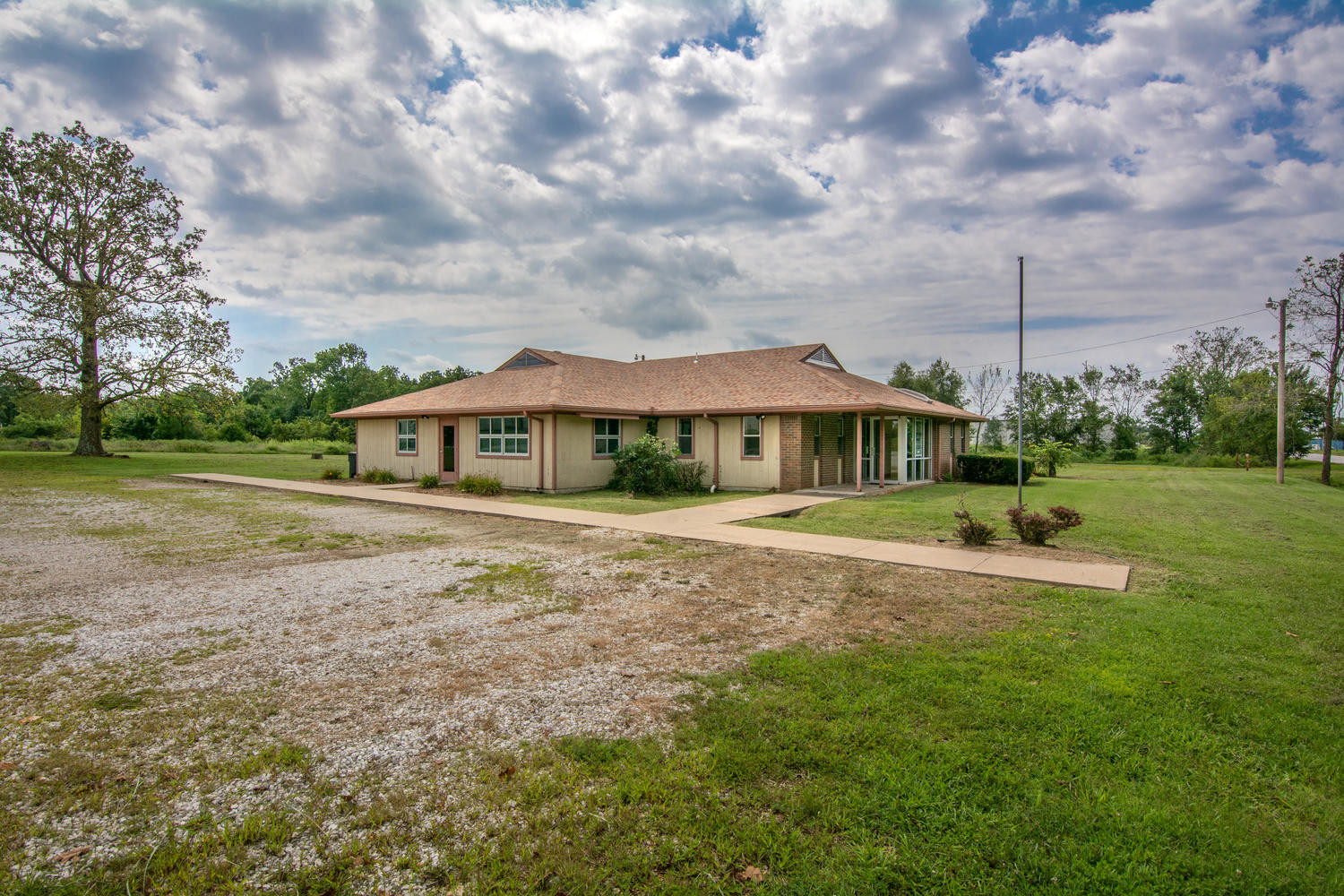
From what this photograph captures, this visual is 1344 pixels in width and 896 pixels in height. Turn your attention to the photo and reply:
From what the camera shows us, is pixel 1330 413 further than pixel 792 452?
Yes

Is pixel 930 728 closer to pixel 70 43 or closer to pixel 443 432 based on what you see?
pixel 443 432

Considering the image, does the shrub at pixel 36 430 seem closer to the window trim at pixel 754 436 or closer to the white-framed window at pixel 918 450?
the window trim at pixel 754 436

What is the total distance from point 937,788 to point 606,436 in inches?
666

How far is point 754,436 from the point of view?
18141 millimetres

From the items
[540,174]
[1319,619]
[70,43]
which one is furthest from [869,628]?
[70,43]

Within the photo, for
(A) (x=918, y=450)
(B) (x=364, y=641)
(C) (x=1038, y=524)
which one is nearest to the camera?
(B) (x=364, y=641)

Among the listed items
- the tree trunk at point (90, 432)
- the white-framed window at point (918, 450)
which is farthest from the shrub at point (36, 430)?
the white-framed window at point (918, 450)

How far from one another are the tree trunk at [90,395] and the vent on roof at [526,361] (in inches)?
791

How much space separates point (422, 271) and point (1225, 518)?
79.3 ft

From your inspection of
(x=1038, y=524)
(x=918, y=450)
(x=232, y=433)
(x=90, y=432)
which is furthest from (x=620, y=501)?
(x=232, y=433)

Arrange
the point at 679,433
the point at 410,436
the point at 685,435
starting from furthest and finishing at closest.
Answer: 1. the point at 410,436
2. the point at 679,433
3. the point at 685,435

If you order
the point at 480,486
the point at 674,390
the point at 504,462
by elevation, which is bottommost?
the point at 480,486

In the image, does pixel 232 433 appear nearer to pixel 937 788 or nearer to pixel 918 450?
pixel 918 450

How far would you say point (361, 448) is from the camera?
930 inches
